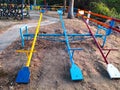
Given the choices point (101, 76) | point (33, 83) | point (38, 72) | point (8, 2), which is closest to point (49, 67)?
point (38, 72)

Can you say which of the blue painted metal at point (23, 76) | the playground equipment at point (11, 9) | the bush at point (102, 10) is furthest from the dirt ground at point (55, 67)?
the bush at point (102, 10)

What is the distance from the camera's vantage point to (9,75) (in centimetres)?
610

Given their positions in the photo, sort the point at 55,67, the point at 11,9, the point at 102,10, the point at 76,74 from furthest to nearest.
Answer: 1. the point at 102,10
2. the point at 11,9
3. the point at 55,67
4. the point at 76,74

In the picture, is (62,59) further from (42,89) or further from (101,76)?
(42,89)

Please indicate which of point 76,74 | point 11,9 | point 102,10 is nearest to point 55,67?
point 76,74

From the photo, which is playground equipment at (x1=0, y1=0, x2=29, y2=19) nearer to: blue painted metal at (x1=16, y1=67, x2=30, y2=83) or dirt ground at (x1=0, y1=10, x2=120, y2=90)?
dirt ground at (x1=0, y1=10, x2=120, y2=90)

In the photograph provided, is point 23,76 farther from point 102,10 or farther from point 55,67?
point 102,10

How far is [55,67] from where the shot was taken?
6.73 meters

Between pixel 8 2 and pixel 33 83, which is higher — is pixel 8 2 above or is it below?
above

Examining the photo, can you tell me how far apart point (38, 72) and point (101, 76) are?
1.86 m

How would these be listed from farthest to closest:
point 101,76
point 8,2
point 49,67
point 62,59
→ point 8,2 → point 62,59 → point 49,67 → point 101,76

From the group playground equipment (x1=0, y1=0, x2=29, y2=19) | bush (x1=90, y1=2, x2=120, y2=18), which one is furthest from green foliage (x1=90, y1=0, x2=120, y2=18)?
playground equipment (x1=0, y1=0, x2=29, y2=19)

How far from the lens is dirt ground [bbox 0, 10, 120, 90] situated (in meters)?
5.69

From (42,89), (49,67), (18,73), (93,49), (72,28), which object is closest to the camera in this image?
(42,89)
